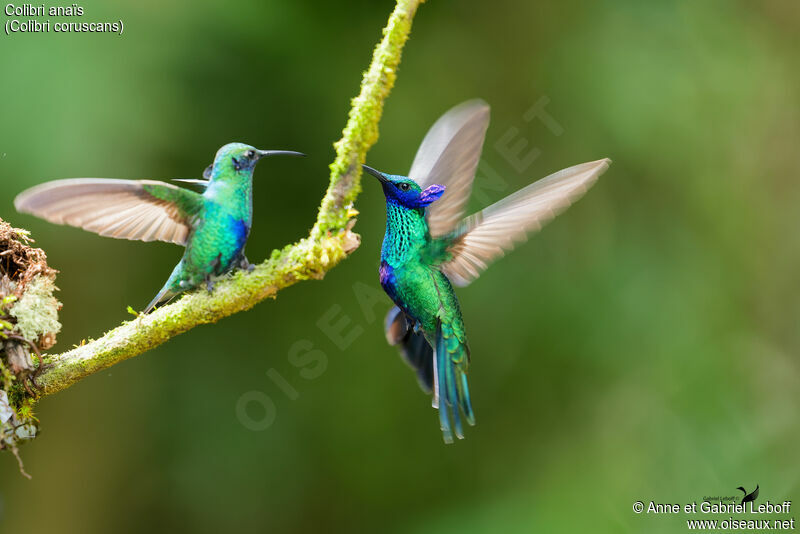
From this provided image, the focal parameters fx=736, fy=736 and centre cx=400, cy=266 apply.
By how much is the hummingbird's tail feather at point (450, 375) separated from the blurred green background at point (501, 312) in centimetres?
211

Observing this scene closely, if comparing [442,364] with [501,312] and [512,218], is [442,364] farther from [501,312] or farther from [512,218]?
[501,312]

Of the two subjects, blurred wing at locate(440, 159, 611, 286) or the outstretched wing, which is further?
blurred wing at locate(440, 159, 611, 286)

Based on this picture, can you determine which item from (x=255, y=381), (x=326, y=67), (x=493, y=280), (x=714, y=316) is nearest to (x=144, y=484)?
(x=255, y=381)

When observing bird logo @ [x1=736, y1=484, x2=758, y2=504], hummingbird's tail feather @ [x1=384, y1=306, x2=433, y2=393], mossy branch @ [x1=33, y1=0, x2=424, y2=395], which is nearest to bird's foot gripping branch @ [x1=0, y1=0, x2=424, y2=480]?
mossy branch @ [x1=33, y1=0, x2=424, y2=395]

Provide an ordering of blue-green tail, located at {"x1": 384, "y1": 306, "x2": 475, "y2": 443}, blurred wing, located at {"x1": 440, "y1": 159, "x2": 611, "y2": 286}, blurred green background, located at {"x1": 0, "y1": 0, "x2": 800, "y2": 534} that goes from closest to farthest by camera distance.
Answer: blurred wing, located at {"x1": 440, "y1": 159, "x2": 611, "y2": 286}, blue-green tail, located at {"x1": 384, "y1": 306, "x2": 475, "y2": 443}, blurred green background, located at {"x1": 0, "y1": 0, "x2": 800, "y2": 534}

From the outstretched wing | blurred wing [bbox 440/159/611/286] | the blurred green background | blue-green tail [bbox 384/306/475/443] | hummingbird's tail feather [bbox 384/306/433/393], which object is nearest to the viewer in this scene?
the outstretched wing

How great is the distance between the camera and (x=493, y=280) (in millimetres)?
3932

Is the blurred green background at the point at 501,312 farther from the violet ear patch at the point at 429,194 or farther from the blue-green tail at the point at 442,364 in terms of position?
the violet ear patch at the point at 429,194

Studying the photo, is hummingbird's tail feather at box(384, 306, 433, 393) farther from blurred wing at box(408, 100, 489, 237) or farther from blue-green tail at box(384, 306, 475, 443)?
blurred wing at box(408, 100, 489, 237)

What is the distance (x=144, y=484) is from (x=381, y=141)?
2135 millimetres

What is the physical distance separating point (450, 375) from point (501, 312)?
2319mm

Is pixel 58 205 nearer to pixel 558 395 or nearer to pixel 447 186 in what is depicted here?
pixel 447 186

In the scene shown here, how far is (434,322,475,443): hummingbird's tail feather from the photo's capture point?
5.19ft

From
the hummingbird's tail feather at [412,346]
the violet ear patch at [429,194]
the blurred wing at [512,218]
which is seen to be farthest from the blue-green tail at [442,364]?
the violet ear patch at [429,194]
